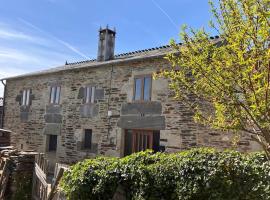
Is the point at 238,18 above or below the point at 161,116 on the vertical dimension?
above

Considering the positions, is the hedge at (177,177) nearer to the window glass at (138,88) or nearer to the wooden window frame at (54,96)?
the window glass at (138,88)

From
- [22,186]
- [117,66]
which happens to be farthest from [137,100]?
[22,186]

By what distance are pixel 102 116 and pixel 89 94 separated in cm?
140

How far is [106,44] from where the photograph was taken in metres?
15.3

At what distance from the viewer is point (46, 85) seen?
1644 cm

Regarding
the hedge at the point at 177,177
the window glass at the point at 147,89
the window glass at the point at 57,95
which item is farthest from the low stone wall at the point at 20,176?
the window glass at the point at 57,95

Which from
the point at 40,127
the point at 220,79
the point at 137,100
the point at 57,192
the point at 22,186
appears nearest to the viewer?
the point at 220,79

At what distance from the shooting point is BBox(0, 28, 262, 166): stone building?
10.9 m

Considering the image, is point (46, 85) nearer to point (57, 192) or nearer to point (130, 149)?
point (130, 149)

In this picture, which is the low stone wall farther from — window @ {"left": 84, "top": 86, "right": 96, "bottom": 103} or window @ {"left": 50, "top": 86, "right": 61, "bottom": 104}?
window @ {"left": 50, "top": 86, "right": 61, "bottom": 104}

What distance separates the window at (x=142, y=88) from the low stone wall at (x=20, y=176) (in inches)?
212

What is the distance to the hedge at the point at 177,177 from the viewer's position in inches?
181

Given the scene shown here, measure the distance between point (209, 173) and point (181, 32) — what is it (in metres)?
2.18

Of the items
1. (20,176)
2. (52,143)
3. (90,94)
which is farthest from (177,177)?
(52,143)
